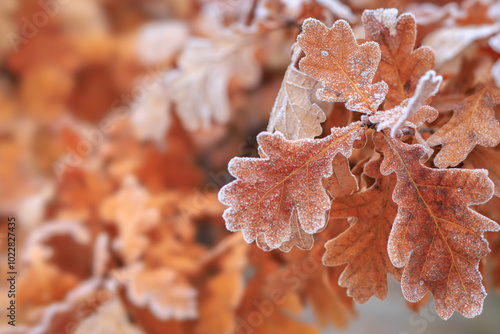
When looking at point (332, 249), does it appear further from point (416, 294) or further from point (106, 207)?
point (106, 207)

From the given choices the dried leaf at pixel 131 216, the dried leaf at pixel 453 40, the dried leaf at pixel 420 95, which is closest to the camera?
the dried leaf at pixel 420 95

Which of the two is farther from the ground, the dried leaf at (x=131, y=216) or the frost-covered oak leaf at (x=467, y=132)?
the frost-covered oak leaf at (x=467, y=132)

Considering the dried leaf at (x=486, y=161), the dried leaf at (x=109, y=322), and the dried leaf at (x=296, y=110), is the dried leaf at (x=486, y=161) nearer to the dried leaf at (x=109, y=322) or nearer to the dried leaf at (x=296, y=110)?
the dried leaf at (x=296, y=110)

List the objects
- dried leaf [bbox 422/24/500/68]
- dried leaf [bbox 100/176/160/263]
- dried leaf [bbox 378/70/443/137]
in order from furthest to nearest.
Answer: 1. dried leaf [bbox 100/176/160/263]
2. dried leaf [bbox 422/24/500/68]
3. dried leaf [bbox 378/70/443/137]

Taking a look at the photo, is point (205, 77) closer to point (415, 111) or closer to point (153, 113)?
point (153, 113)

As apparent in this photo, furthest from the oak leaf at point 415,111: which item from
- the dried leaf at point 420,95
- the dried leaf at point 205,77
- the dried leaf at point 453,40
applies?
the dried leaf at point 205,77

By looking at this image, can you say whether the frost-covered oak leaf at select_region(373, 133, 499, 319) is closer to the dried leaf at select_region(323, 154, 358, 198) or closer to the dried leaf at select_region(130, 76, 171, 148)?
the dried leaf at select_region(323, 154, 358, 198)

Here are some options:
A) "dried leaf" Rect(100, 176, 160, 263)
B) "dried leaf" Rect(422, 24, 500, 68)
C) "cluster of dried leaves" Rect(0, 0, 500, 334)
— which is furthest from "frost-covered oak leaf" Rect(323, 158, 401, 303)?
"dried leaf" Rect(100, 176, 160, 263)
